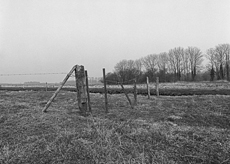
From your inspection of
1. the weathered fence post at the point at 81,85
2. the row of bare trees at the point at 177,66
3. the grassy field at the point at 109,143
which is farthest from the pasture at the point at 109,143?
the row of bare trees at the point at 177,66

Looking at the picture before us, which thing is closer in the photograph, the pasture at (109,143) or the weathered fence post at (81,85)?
the pasture at (109,143)

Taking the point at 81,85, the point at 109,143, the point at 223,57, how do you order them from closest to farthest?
the point at 109,143, the point at 81,85, the point at 223,57

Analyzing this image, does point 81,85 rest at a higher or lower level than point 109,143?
higher

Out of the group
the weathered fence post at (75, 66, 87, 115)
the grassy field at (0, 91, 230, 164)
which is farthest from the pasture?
the weathered fence post at (75, 66, 87, 115)

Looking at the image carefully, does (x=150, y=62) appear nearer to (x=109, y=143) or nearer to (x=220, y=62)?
(x=220, y=62)

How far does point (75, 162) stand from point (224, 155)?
2.92m

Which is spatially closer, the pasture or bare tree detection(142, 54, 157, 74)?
the pasture

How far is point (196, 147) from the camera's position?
2.99 meters

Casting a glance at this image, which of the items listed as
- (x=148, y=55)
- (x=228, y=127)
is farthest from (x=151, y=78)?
(x=228, y=127)

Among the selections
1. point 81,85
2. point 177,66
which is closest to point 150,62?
point 177,66

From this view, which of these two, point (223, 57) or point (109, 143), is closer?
point (109, 143)

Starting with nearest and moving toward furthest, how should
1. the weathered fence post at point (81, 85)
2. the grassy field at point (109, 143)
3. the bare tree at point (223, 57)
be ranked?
the grassy field at point (109, 143) < the weathered fence post at point (81, 85) < the bare tree at point (223, 57)

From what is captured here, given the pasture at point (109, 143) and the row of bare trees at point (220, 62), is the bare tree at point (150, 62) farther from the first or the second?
the pasture at point (109, 143)

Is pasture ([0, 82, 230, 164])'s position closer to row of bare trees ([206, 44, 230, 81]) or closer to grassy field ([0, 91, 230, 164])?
grassy field ([0, 91, 230, 164])
